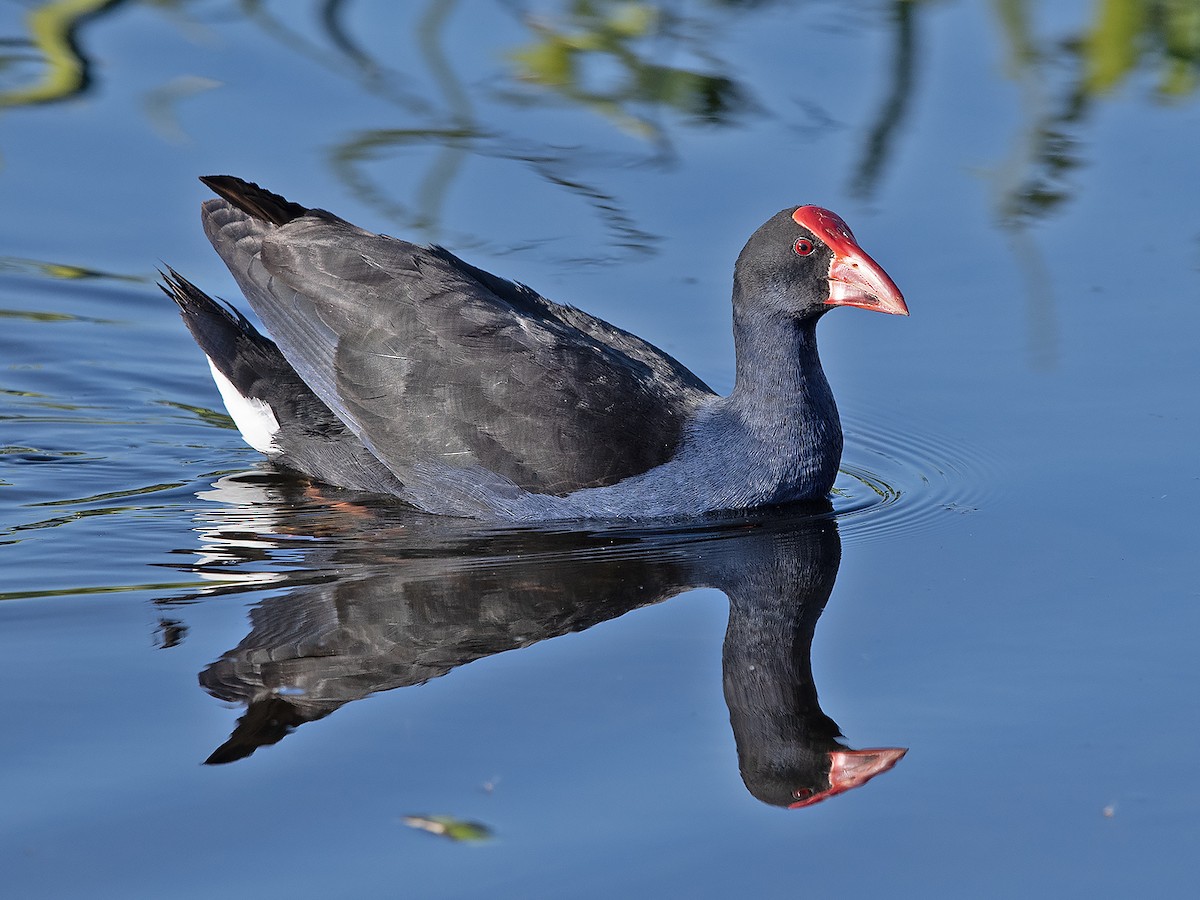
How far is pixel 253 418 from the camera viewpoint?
7.28 meters

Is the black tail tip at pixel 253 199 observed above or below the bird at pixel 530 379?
above

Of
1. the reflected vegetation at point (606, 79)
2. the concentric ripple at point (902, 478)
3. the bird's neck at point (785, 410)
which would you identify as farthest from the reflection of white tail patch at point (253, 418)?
the concentric ripple at point (902, 478)

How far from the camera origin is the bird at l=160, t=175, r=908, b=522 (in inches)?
255

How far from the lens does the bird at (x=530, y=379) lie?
255 inches

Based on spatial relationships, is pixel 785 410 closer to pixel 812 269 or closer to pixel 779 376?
pixel 779 376

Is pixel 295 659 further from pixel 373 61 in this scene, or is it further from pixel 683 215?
pixel 373 61

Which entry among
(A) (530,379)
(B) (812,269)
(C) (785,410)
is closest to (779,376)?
(C) (785,410)

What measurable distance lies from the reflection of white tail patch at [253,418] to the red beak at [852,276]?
7.95ft

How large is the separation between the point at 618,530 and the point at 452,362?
0.94 m

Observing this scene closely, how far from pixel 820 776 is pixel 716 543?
5.76 ft

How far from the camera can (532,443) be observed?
21.2ft

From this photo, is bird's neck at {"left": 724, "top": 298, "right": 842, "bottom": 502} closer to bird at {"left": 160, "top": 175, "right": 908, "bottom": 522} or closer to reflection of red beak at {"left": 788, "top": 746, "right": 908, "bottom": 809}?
bird at {"left": 160, "top": 175, "right": 908, "bottom": 522}

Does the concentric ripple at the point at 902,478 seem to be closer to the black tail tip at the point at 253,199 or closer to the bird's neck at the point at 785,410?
the bird's neck at the point at 785,410

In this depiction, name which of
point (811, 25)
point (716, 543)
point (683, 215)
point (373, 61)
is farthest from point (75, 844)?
point (811, 25)
